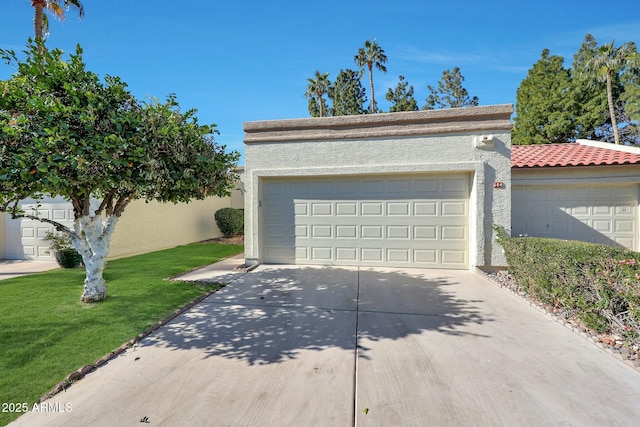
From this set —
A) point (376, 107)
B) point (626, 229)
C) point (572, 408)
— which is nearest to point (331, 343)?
point (572, 408)

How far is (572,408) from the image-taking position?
2662 millimetres

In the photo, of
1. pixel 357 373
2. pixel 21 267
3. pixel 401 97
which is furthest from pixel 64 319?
pixel 401 97

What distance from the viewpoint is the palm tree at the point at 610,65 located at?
1980 cm

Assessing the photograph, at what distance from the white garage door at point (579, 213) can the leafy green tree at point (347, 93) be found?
88.6 ft

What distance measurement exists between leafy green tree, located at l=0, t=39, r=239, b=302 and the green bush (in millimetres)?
11209

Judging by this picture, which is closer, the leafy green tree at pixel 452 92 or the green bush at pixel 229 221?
the green bush at pixel 229 221

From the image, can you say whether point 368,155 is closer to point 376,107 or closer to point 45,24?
point 45,24

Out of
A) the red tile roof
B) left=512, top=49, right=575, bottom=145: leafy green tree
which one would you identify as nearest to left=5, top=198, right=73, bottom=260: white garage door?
the red tile roof

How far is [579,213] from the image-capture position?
8.23 m

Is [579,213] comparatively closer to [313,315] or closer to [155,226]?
[313,315]

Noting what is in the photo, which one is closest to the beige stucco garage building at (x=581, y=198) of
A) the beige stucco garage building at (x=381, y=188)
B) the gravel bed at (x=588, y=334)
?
the beige stucco garage building at (x=381, y=188)

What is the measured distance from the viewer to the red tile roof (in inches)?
314

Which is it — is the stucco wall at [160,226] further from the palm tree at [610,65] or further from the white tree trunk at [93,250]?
the palm tree at [610,65]

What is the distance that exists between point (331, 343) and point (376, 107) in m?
31.8
